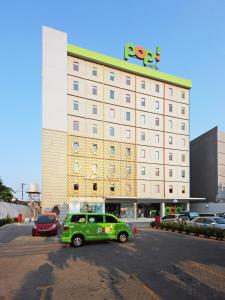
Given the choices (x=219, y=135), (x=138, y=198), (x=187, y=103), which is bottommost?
(x=138, y=198)

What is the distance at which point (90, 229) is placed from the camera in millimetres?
19219

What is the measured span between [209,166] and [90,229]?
5516 centimetres

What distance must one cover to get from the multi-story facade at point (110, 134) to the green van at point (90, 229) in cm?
3374

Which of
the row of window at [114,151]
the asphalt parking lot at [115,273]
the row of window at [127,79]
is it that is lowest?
the asphalt parking lot at [115,273]

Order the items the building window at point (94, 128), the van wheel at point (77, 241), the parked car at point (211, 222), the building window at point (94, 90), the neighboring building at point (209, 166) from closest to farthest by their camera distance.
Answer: the van wheel at point (77, 241), the parked car at point (211, 222), the building window at point (94, 128), the building window at point (94, 90), the neighboring building at point (209, 166)

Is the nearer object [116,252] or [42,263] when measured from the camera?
[42,263]

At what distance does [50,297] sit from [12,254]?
9.13m

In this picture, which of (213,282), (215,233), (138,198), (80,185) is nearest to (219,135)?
(138,198)

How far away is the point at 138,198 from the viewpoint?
60.6 meters

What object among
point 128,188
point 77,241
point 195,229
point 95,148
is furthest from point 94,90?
point 77,241

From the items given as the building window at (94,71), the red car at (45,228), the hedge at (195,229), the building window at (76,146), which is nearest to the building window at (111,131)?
the building window at (76,146)

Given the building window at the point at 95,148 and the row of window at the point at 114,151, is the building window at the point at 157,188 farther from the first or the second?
the building window at the point at 95,148

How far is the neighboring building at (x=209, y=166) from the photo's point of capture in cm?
6694

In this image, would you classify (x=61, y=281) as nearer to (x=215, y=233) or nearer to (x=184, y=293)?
(x=184, y=293)
